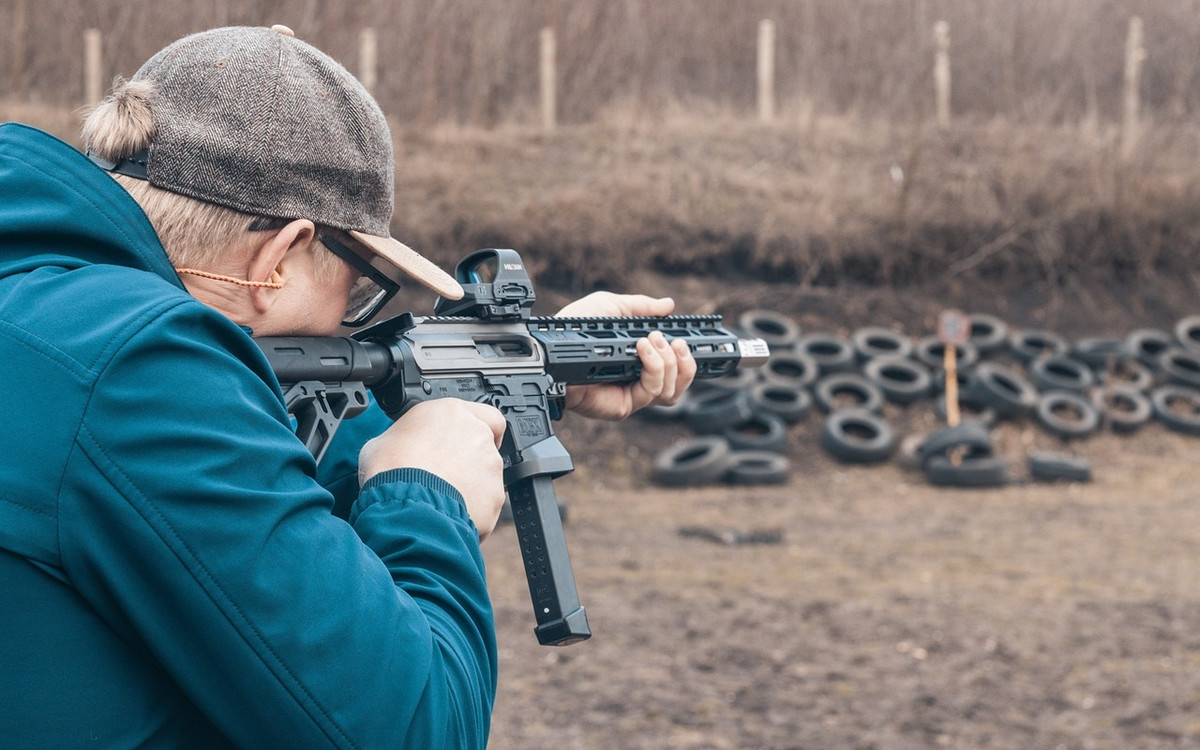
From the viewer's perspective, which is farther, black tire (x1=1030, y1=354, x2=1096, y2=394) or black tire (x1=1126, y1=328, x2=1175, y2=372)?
black tire (x1=1126, y1=328, x2=1175, y2=372)

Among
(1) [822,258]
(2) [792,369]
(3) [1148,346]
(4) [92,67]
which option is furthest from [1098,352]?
(4) [92,67]

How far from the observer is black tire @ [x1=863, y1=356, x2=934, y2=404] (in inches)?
554

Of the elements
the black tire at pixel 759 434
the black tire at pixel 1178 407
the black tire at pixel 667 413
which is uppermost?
the black tire at pixel 667 413

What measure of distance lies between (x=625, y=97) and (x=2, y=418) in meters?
19.8

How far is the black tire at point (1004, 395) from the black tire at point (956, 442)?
1.60m

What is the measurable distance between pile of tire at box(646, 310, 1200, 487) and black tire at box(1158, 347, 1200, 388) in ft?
0.05

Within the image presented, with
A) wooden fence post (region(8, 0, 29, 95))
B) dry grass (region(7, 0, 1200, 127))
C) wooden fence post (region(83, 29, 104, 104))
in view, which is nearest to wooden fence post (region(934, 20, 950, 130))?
dry grass (region(7, 0, 1200, 127))

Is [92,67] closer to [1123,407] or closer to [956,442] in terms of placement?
[956,442]

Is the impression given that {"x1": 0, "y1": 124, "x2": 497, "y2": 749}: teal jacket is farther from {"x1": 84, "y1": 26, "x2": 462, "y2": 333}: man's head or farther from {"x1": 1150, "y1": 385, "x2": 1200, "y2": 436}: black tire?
{"x1": 1150, "y1": 385, "x2": 1200, "y2": 436}: black tire

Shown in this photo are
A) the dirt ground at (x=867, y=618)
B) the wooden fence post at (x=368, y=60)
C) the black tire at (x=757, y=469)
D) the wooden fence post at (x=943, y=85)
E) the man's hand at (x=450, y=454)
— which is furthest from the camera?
the wooden fence post at (x=943, y=85)

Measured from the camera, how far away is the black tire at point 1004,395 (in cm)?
1370

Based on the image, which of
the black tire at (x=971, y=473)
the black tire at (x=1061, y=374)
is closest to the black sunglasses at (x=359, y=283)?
the black tire at (x=971, y=473)

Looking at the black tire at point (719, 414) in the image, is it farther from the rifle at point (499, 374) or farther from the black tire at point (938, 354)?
the rifle at point (499, 374)

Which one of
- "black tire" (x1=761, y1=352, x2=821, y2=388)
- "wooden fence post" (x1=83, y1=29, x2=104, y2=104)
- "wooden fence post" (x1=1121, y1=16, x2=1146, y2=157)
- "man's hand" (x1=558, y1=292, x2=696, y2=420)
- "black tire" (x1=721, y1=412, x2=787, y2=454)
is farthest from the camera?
"wooden fence post" (x1=1121, y1=16, x2=1146, y2=157)
